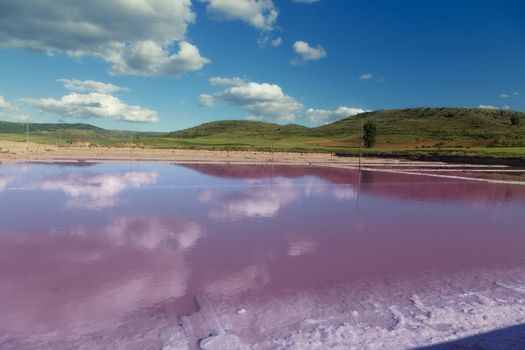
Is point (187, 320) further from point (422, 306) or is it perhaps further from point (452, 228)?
point (452, 228)

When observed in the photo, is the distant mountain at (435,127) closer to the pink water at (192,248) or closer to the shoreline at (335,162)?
the shoreline at (335,162)

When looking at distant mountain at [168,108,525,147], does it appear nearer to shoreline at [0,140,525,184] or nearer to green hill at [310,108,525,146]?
green hill at [310,108,525,146]

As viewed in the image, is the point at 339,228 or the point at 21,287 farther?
the point at 339,228

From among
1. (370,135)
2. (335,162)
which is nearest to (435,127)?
(370,135)

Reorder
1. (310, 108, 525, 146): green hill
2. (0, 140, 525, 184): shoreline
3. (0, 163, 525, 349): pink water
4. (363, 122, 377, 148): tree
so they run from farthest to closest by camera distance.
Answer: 1. (310, 108, 525, 146): green hill
2. (363, 122, 377, 148): tree
3. (0, 140, 525, 184): shoreline
4. (0, 163, 525, 349): pink water

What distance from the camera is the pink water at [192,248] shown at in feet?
19.6

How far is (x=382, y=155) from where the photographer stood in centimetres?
6938

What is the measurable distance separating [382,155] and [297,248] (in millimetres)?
63047

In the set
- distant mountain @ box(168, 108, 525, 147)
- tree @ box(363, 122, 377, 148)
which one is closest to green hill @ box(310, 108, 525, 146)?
Answer: distant mountain @ box(168, 108, 525, 147)

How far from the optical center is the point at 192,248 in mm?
9422

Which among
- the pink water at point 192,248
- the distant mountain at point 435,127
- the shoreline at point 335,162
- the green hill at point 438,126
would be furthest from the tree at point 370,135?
the pink water at point 192,248

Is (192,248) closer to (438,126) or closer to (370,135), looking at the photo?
(370,135)

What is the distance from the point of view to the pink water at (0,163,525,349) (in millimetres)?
5977

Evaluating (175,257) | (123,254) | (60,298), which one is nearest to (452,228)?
(175,257)
